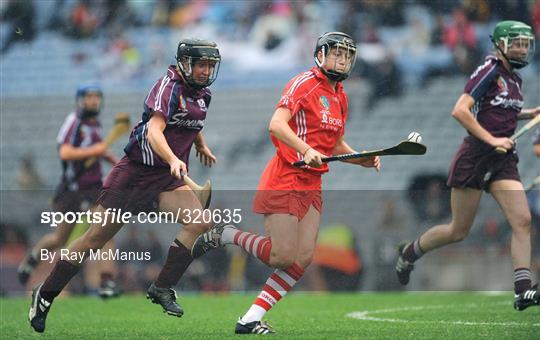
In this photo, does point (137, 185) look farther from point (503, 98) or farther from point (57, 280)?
point (503, 98)

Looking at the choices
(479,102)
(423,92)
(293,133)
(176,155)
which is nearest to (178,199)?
(176,155)

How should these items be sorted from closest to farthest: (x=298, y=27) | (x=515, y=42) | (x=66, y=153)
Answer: (x=515, y=42)
(x=66, y=153)
(x=298, y=27)

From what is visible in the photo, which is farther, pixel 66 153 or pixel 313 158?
pixel 66 153

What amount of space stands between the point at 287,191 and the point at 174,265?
0.96m

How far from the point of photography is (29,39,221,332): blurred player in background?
636 cm

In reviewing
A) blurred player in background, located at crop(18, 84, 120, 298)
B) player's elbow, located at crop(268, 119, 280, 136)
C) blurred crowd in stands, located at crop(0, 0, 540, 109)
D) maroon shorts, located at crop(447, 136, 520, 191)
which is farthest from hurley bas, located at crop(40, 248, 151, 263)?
blurred crowd in stands, located at crop(0, 0, 540, 109)

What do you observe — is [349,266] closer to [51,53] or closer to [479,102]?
[479,102]

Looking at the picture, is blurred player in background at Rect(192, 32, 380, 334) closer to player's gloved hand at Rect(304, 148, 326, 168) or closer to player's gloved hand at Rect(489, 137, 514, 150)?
player's gloved hand at Rect(304, 148, 326, 168)

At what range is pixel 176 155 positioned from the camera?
6598 millimetres

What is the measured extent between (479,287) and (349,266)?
60.3 inches

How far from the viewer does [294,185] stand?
20.4 feet

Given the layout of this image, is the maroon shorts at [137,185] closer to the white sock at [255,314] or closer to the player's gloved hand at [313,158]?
the white sock at [255,314]

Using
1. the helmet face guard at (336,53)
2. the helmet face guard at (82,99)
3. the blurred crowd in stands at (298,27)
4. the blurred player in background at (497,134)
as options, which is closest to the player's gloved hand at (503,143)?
the blurred player in background at (497,134)

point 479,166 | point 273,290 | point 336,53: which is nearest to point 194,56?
point 336,53
